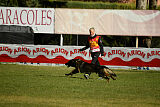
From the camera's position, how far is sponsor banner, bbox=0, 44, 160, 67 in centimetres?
2261

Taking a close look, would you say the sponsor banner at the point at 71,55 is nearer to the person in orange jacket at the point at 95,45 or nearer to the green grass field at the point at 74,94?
the person in orange jacket at the point at 95,45

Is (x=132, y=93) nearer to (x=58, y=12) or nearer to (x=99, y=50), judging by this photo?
(x=99, y=50)

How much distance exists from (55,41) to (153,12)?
26.1 ft

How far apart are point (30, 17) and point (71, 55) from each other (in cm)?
650

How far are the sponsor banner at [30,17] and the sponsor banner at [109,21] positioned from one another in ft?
2.05

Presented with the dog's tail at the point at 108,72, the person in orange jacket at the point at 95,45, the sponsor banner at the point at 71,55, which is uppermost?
the person in orange jacket at the point at 95,45

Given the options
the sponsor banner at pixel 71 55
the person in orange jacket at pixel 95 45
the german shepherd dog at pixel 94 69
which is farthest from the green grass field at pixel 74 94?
the sponsor banner at pixel 71 55

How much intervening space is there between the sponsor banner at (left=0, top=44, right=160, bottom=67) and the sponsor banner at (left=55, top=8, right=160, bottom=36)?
5537 millimetres

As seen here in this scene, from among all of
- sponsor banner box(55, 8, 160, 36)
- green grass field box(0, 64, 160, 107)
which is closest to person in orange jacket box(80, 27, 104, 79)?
green grass field box(0, 64, 160, 107)

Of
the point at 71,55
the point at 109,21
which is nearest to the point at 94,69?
the point at 71,55

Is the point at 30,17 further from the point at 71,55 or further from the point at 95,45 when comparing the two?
the point at 95,45

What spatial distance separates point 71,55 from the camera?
897 inches

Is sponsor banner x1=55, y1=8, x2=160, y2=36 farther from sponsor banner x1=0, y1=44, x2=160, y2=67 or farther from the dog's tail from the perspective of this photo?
the dog's tail

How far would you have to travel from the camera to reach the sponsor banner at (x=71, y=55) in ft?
74.2
